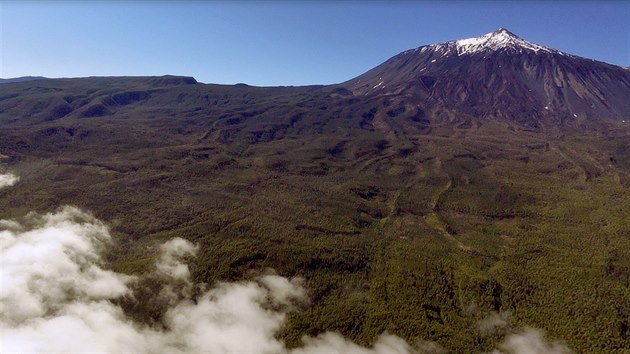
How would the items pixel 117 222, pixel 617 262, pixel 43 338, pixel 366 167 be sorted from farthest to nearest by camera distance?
pixel 366 167, pixel 117 222, pixel 617 262, pixel 43 338

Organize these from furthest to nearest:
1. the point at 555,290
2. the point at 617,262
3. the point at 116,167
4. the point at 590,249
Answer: the point at 116,167 < the point at 590,249 < the point at 617,262 < the point at 555,290

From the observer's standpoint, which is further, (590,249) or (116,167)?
(116,167)

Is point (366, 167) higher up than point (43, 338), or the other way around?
point (366, 167)

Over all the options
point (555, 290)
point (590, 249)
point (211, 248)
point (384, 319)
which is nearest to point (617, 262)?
point (590, 249)

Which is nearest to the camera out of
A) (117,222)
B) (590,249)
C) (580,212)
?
(590,249)

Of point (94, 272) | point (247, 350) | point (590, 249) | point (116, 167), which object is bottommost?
point (247, 350)

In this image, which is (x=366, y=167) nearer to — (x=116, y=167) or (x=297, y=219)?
(x=297, y=219)

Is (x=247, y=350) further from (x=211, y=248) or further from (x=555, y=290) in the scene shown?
(x=555, y=290)

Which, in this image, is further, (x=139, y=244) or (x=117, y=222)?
(x=117, y=222)

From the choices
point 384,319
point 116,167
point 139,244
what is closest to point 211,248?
point 139,244
